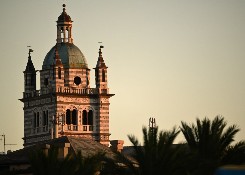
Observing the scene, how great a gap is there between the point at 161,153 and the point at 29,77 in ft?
364

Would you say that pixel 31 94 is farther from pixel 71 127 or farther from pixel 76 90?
pixel 71 127

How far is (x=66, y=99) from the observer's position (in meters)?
162

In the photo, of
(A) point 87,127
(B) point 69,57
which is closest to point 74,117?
(A) point 87,127

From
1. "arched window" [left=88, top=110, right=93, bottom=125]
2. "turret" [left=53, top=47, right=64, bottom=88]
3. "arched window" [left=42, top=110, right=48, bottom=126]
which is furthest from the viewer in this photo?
"arched window" [left=88, top=110, right=93, bottom=125]

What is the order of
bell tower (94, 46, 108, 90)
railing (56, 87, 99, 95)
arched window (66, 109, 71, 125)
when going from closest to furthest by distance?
Answer: arched window (66, 109, 71, 125), railing (56, 87, 99, 95), bell tower (94, 46, 108, 90)

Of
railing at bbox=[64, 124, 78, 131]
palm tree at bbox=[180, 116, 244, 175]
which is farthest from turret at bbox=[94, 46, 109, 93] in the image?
palm tree at bbox=[180, 116, 244, 175]

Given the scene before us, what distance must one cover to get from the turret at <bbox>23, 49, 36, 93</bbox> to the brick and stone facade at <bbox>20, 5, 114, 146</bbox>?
1408mm

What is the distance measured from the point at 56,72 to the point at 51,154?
96.1m

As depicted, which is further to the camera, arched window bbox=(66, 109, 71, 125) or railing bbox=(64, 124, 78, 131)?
arched window bbox=(66, 109, 71, 125)

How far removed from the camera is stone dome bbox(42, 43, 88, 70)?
16375cm

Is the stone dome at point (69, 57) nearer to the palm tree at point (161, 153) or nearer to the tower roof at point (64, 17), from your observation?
the tower roof at point (64, 17)

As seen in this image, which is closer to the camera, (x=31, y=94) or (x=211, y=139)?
(x=211, y=139)

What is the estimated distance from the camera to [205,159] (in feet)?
204

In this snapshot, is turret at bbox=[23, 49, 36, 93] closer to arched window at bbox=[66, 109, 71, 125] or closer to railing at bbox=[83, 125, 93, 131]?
arched window at bbox=[66, 109, 71, 125]
